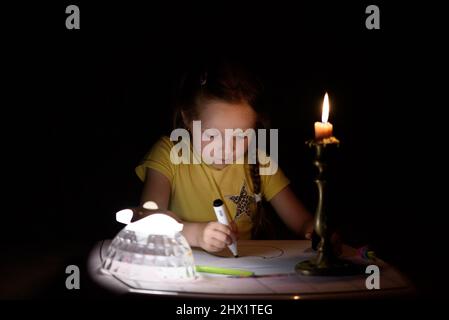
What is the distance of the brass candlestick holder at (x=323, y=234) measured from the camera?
1158 mm

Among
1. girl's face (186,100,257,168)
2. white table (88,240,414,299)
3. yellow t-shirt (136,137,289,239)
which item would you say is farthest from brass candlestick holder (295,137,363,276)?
yellow t-shirt (136,137,289,239)

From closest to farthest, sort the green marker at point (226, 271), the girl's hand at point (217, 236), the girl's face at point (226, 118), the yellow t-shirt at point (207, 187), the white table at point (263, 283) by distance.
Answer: the white table at point (263, 283)
the green marker at point (226, 271)
the girl's hand at point (217, 236)
the girl's face at point (226, 118)
the yellow t-shirt at point (207, 187)

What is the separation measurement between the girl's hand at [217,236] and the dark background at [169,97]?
0.50 metres

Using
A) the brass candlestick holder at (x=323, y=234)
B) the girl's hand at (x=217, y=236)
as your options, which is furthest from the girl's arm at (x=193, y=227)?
the brass candlestick holder at (x=323, y=234)

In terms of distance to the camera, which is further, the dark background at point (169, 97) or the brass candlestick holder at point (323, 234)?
the dark background at point (169, 97)

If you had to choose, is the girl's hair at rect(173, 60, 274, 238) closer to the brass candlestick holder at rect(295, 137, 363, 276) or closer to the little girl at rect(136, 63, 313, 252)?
the little girl at rect(136, 63, 313, 252)

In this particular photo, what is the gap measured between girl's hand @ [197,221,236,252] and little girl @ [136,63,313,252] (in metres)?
0.28

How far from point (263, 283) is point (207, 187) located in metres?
0.67

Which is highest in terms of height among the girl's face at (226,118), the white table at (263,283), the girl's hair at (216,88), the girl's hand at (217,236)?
the girl's hair at (216,88)


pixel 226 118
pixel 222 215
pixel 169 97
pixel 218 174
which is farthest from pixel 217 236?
pixel 169 97

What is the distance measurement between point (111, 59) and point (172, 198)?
416 millimetres

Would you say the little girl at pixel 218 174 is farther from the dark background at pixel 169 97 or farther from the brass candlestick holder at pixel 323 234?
the brass candlestick holder at pixel 323 234

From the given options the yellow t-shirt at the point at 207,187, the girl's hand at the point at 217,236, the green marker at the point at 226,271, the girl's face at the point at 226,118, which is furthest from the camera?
the yellow t-shirt at the point at 207,187

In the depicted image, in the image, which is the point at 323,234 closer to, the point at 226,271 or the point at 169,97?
the point at 226,271
